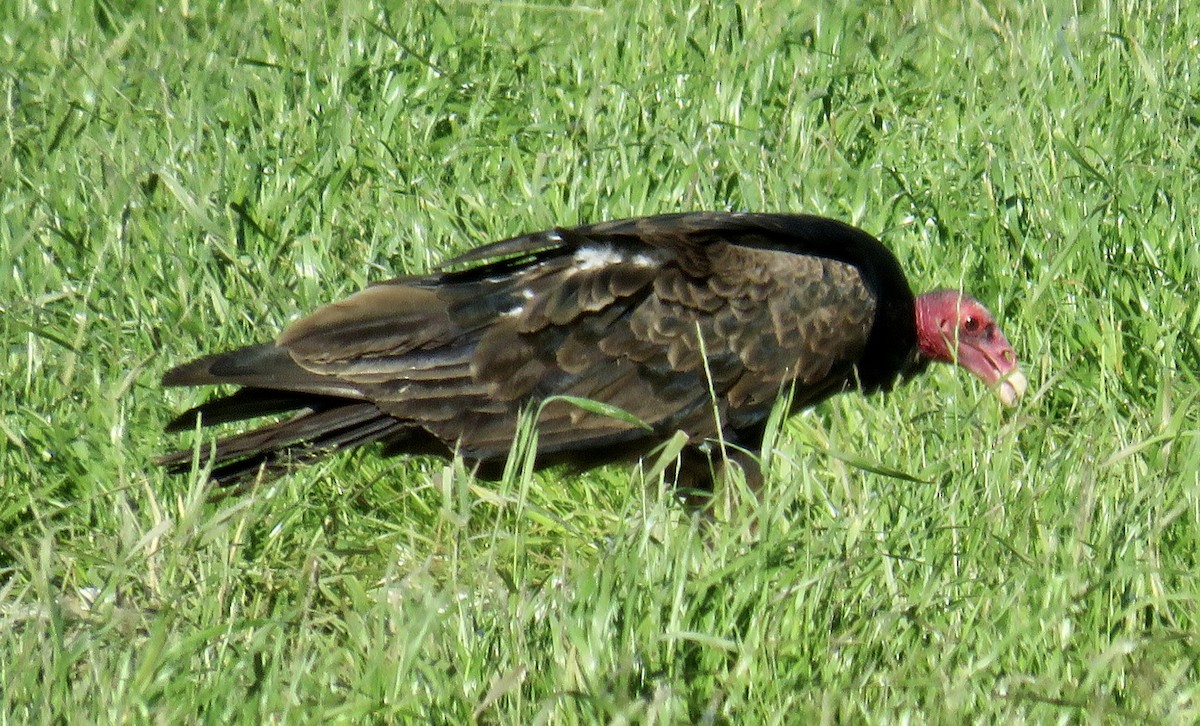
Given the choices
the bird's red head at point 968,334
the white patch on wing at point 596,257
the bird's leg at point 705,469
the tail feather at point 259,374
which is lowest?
the bird's leg at point 705,469

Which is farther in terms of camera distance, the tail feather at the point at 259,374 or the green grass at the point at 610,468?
the tail feather at the point at 259,374

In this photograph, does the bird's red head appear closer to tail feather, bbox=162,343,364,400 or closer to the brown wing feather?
the brown wing feather

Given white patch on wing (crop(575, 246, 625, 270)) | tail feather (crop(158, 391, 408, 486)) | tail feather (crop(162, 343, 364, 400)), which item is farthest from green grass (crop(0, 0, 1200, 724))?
white patch on wing (crop(575, 246, 625, 270))

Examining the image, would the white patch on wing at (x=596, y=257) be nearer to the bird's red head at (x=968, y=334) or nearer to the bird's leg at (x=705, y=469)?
the bird's leg at (x=705, y=469)

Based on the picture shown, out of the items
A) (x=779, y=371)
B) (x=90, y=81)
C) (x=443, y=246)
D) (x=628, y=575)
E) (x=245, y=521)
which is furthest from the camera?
(x=90, y=81)

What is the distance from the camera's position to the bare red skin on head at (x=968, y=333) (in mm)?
4273

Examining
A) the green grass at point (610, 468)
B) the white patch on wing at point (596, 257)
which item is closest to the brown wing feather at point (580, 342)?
the white patch on wing at point (596, 257)

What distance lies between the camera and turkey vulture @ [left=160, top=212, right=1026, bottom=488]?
395 centimetres

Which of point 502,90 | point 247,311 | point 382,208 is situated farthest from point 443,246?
point 502,90

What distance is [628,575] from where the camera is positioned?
2969 mm

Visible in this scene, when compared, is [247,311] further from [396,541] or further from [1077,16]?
[1077,16]

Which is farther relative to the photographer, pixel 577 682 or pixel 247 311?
pixel 247 311

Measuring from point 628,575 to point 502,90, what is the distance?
3.00m

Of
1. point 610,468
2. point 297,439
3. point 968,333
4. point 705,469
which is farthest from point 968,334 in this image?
point 297,439
